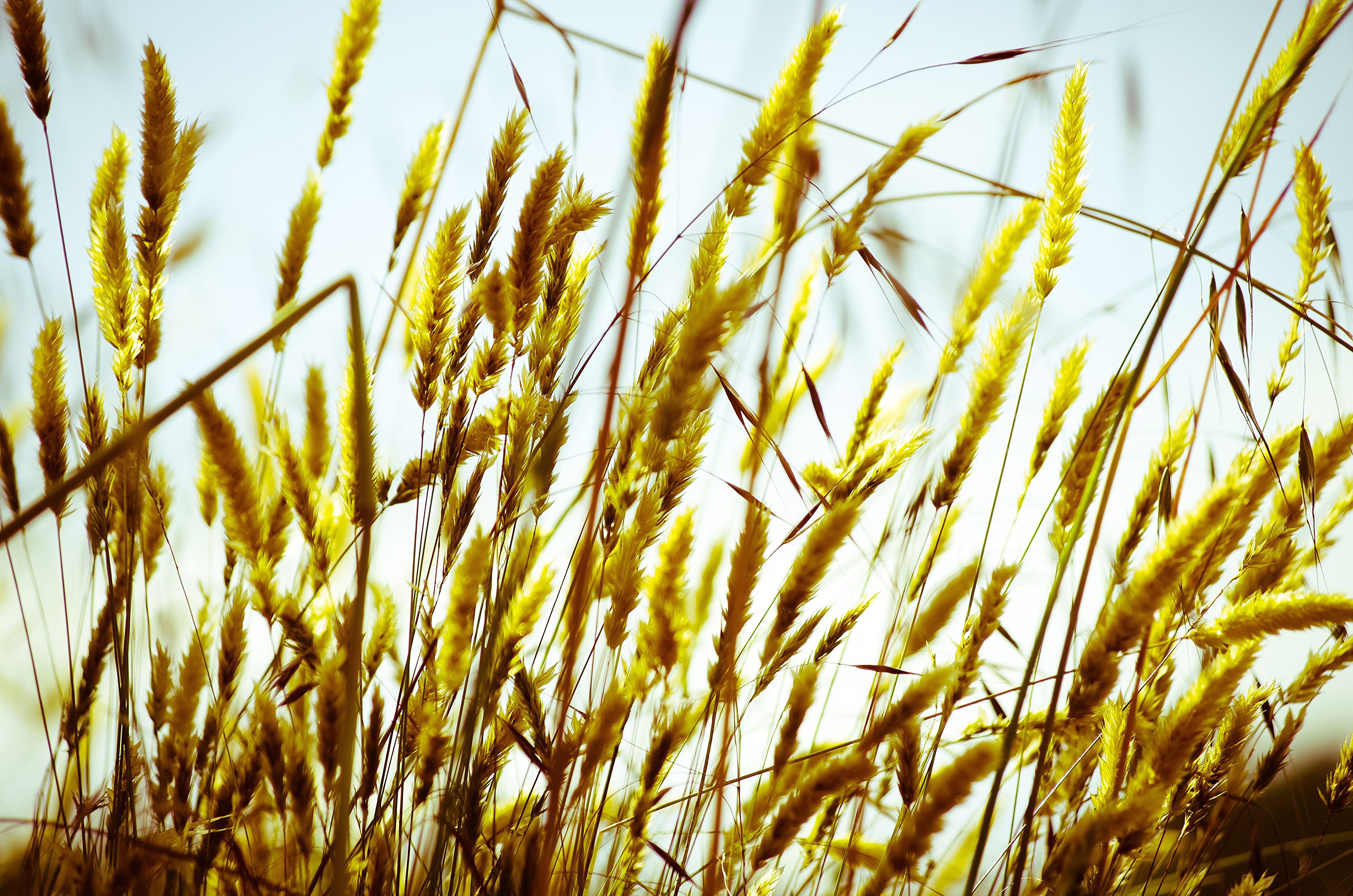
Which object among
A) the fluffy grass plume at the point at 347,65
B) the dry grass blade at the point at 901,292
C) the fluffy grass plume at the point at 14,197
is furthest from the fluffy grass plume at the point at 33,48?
the dry grass blade at the point at 901,292

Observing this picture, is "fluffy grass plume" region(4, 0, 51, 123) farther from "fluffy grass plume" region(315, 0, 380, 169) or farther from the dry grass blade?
the dry grass blade

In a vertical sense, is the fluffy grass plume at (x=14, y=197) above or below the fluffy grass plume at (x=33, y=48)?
below

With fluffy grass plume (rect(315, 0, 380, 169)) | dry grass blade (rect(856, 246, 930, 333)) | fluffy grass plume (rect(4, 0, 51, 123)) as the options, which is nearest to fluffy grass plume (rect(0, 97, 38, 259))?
fluffy grass plume (rect(4, 0, 51, 123))

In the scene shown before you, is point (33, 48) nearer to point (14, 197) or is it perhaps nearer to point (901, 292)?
point (14, 197)

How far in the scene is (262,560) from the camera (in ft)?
1.70

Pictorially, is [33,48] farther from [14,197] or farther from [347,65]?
[347,65]

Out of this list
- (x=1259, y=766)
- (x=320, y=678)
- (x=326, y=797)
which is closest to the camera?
(x=320, y=678)

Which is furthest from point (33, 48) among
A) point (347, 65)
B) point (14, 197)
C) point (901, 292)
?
point (901, 292)

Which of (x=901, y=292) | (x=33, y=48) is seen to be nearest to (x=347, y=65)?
(x=33, y=48)

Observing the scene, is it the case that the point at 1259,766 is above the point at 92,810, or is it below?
below

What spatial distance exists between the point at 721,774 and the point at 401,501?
0.33 m

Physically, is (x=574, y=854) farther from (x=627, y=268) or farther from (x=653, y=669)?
(x=627, y=268)

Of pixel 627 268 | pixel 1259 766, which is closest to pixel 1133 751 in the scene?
pixel 1259 766

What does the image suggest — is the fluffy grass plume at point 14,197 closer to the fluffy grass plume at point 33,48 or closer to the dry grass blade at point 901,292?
the fluffy grass plume at point 33,48
